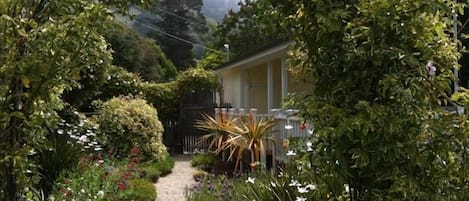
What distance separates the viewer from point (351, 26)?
282cm

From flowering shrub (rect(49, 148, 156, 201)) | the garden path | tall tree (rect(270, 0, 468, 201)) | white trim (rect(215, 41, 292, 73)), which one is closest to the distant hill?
white trim (rect(215, 41, 292, 73))

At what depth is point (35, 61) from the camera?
3088mm

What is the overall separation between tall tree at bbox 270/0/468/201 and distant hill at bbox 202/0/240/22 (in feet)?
122

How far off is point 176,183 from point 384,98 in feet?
26.3

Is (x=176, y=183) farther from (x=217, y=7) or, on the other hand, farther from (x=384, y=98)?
(x=217, y=7)

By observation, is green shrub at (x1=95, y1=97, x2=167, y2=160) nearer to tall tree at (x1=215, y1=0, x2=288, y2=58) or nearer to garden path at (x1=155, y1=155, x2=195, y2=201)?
garden path at (x1=155, y1=155, x2=195, y2=201)

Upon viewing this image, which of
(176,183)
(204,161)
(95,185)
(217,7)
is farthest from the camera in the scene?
(217,7)

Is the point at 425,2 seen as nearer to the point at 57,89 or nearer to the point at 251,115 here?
the point at 57,89

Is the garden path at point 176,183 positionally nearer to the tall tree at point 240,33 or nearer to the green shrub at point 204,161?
the green shrub at point 204,161

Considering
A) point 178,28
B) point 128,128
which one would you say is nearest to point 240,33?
point 178,28

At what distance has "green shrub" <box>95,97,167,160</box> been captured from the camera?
10906mm

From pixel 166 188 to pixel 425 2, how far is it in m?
7.84

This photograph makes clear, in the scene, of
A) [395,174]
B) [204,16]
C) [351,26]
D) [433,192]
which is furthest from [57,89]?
[204,16]

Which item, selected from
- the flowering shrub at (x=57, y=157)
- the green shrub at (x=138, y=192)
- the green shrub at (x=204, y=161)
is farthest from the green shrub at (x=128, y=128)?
the flowering shrub at (x=57, y=157)
